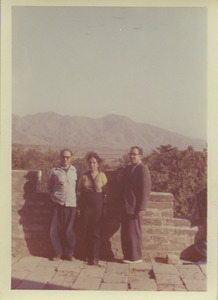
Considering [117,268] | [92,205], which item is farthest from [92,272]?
[92,205]

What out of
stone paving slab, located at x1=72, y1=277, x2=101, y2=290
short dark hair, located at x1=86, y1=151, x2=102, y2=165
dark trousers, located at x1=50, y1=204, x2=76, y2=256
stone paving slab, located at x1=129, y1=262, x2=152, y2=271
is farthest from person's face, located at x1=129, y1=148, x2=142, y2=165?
stone paving slab, located at x1=72, y1=277, x2=101, y2=290

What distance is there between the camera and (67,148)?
239 inches

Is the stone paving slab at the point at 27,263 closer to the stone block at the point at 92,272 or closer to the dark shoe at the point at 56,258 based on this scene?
the dark shoe at the point at 56,258

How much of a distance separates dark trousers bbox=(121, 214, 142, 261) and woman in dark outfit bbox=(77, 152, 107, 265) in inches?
13.0

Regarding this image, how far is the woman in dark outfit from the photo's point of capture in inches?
246

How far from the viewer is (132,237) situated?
20.7 feet

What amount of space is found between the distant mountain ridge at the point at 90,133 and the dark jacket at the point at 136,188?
1.00 ft

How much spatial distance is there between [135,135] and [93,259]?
1.59 meters

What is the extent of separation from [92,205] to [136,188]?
0.57 meters

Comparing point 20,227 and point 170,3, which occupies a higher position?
point 170,3

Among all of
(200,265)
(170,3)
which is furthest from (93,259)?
(170,3)

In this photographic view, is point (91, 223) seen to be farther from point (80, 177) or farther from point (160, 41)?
point (160, 41)

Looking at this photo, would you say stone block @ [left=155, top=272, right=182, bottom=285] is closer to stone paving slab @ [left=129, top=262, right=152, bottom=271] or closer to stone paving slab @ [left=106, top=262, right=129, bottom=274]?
stone paving slab @ [left=129, top=262, right=152, bottom=271]

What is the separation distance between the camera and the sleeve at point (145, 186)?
20.3 ft
